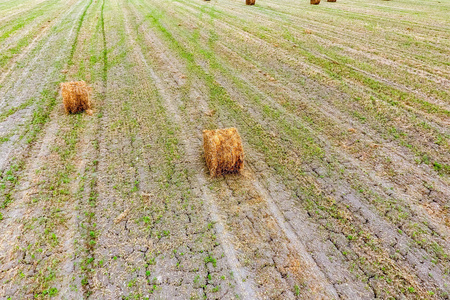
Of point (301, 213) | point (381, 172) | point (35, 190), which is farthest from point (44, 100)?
point (381, 172)

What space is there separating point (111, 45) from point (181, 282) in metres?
13.0

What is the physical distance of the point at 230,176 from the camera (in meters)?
5.90

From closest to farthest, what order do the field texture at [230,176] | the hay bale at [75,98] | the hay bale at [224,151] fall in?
the field texture at [230,176], the hay bale at [224,151], the hay bale at [75,98]

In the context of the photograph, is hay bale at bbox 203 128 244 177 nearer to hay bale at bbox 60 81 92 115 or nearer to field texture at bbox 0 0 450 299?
field texture at bbox 0 0 450 299

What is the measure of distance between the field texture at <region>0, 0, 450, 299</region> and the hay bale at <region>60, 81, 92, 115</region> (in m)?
0.35

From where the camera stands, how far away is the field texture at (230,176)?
405cm

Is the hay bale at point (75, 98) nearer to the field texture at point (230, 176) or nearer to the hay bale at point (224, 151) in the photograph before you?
the field texture at point (230, 176)

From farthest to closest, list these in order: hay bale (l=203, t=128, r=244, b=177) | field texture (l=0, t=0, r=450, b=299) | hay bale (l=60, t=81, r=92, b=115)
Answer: hay bale (l=60, t=81, r=92, b=115) → hay bale (l=203, t=128, r=244, b=177) → field texture (l=0, t=0, r=450, b=299)

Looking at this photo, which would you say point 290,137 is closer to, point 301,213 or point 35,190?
point 301,213

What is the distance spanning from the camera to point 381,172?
19.5 feet

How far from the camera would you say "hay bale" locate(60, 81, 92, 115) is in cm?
769

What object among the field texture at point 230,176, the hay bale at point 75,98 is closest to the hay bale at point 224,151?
the field texture at point 230,176

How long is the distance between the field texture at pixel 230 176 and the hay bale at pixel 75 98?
349 mm

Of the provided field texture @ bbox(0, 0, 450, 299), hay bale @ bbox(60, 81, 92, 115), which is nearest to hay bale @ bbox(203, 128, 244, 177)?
field texture @ bbox(0, 0, 450, 299)
